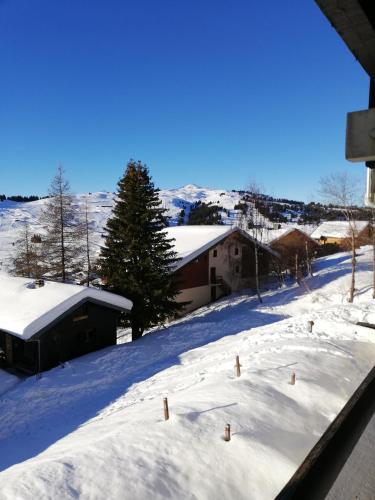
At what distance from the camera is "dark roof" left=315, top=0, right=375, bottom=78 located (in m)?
1.95

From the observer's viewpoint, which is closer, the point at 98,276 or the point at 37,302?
the point at 37,302

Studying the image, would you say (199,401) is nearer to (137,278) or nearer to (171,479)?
(171,479)

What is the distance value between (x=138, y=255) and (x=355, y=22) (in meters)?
19.0

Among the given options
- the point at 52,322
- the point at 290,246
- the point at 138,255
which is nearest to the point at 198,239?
the point at 290,246

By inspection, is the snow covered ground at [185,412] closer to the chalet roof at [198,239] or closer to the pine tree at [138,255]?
the pine tree at [138,255]

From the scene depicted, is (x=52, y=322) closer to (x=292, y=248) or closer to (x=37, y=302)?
(x=37, y=302)

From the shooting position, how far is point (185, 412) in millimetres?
7324

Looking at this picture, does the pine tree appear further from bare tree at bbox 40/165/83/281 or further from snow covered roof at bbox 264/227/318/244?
snow covered roof at bbox 264/227/318/244

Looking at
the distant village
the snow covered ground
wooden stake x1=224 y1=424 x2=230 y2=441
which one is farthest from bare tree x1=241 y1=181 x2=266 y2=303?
wooden stake x1=224 y1=424 x2=230 y2=441

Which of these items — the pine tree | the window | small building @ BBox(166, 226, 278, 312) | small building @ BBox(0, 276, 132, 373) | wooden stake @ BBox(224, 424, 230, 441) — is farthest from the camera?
small building @ BBox(166, 226, 278, 312)

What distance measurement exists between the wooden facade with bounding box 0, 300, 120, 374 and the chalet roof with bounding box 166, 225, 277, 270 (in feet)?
26.3

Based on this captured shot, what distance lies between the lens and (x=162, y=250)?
20.9 metres

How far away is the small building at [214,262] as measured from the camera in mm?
28359

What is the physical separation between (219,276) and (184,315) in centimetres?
545
